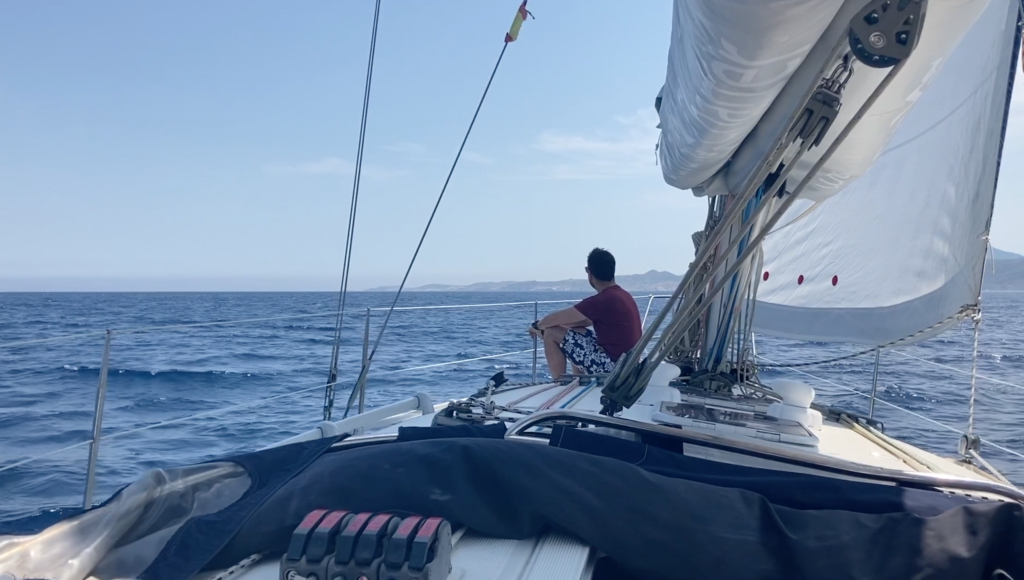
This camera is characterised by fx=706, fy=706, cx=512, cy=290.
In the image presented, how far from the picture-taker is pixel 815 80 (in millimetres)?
1016

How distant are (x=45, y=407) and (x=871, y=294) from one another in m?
5.01

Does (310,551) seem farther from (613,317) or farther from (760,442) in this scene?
(613,317)

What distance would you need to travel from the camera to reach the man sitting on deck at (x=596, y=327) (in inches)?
105

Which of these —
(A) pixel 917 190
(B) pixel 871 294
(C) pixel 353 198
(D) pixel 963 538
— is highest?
(A) pixel 917 190

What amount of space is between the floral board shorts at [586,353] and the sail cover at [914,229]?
34.3 inches

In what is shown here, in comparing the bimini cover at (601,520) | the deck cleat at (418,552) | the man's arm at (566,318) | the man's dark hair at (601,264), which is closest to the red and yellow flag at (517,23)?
the man's dark hair at (601,264)

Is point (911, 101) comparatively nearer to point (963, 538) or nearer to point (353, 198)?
point (963, 538)

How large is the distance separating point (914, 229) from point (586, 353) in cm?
132

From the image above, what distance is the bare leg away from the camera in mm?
2814

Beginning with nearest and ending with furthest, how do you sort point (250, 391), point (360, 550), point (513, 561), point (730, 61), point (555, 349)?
point (360, 550), point (513, 561), point (730, 61), point (555, 349), point (250, 391)

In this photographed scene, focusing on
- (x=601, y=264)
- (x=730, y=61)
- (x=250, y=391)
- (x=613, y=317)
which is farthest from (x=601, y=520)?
(x=250, y=391)

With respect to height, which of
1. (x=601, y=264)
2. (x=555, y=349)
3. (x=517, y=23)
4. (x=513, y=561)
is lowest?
(x=513, y=561)

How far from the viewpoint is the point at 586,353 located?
2.73 meters

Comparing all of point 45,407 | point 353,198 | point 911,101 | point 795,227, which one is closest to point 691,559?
point 911,101
